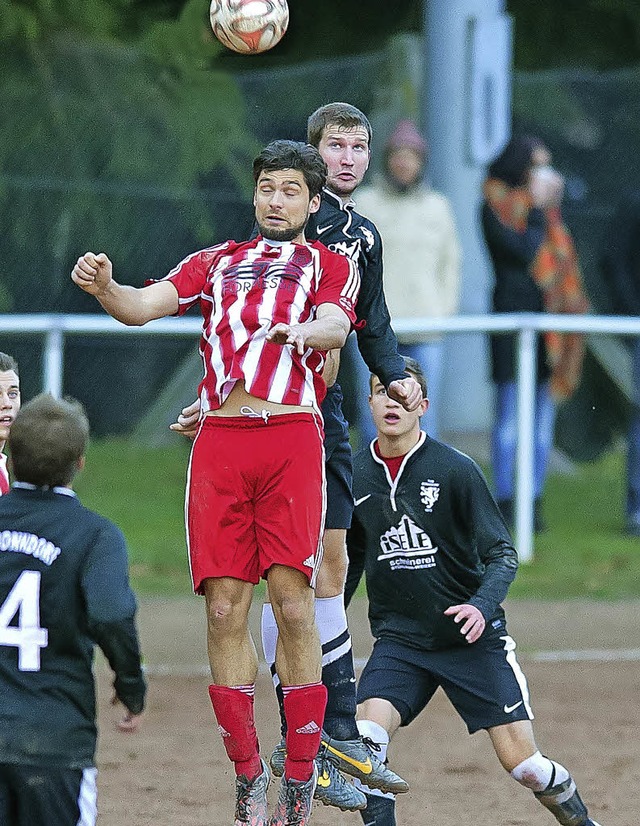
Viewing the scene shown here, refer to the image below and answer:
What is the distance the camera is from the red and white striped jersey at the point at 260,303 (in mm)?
5348

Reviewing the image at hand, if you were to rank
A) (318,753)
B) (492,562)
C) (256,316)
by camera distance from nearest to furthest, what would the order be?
(256,316) < (318,753) < (492,562)

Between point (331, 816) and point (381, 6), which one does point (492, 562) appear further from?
point (381, 6)

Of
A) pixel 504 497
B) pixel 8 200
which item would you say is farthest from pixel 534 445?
pixel 8 200

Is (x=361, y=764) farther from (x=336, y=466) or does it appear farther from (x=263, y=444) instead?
(x=263, y=444)

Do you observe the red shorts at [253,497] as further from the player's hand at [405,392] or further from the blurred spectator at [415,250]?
the blurred spectator at [415,250]

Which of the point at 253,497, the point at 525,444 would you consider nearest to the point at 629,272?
the point at 525,444

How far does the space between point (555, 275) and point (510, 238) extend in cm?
86

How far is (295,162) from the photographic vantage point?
217 inches

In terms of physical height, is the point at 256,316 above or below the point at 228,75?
below

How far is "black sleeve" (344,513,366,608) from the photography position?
255 inches

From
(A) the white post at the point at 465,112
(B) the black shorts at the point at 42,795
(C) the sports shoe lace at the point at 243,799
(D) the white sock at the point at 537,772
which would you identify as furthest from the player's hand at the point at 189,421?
(A) the white post at the point at 465,112

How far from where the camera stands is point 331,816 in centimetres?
711

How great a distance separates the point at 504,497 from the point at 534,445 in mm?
434

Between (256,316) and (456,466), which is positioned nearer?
(256,316)
